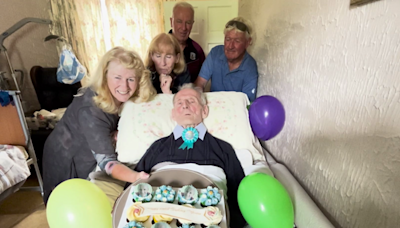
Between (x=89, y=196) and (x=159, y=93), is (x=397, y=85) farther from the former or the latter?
(x=159, y=93)

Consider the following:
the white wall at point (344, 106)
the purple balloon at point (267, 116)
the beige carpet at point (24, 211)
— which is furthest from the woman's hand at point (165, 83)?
the beige carpet at point (24, 211)

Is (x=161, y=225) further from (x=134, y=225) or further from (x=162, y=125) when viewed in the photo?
(x=162, y=125)

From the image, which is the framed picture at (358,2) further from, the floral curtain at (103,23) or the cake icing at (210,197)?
the floral curtain at (103,23)

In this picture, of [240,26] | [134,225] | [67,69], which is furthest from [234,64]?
[67,69]

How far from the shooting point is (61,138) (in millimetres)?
1475

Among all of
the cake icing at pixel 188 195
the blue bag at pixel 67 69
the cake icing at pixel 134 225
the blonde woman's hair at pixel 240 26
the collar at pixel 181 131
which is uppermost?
the blonde woman's hair at pixel 240 26

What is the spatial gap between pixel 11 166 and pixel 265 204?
6.00 feet

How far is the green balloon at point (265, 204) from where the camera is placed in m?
0.93

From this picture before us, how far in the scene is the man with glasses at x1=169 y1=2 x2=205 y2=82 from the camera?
7.06 feet

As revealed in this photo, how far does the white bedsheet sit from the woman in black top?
121 centimetres

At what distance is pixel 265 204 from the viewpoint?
0.94m

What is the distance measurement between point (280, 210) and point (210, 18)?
2.76 metres

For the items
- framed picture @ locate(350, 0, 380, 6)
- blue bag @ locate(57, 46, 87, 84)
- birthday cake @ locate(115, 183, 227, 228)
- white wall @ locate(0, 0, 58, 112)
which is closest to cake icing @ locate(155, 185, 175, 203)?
birthday cake @ locate(115, 183, 227, 228)

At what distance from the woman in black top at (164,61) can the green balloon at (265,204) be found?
38.5 inches
